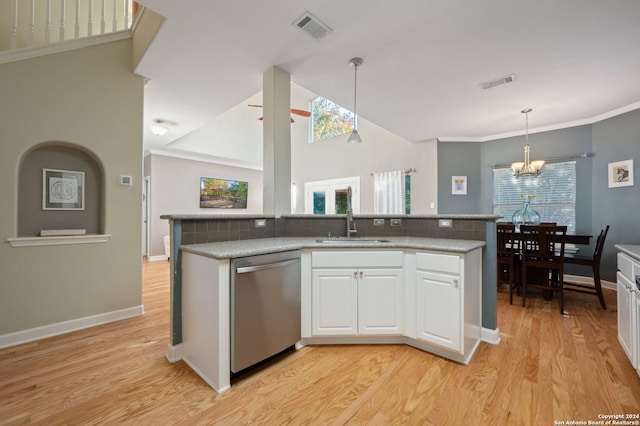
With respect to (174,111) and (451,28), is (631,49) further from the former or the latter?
(174,111)

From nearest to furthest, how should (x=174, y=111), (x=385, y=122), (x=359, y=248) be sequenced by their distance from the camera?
(x=359, y=248) < (x=174, y=111) < (x=385, y=122)

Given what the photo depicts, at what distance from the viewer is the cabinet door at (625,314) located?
69.0 inches

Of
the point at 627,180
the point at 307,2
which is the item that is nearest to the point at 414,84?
the point at 307,2

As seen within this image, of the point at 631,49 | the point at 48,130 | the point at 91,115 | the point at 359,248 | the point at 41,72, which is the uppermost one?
the point at 631,49

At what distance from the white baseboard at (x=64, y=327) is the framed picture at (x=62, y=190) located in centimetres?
108

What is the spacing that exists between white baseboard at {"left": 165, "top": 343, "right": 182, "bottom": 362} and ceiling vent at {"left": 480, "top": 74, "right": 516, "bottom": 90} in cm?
411

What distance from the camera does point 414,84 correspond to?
3293 millimetres

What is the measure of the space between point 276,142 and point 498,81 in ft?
8.75

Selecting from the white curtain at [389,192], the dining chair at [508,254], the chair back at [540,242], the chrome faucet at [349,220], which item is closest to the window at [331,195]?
the white curtain at [389,192]

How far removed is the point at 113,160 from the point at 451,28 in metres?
3.41

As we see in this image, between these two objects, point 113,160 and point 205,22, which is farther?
point 113,160

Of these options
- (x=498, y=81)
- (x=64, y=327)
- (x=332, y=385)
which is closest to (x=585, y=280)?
(x=498, y=81)

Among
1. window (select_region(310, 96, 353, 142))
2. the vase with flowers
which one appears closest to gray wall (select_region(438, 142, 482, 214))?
the vase with flowers

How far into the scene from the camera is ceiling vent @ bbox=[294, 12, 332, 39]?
7.07 feet
